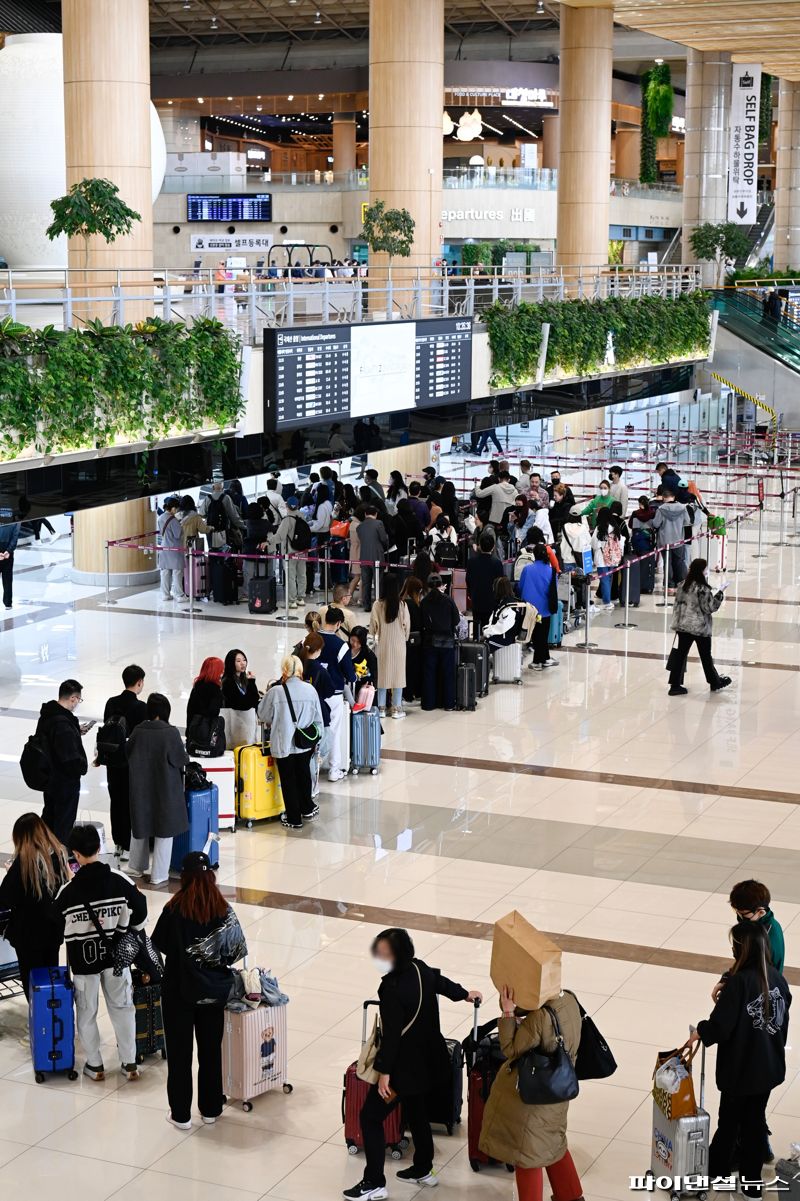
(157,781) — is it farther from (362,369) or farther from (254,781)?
(362,369)

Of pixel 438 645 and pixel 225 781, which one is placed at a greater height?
pixel 438 645

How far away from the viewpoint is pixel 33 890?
7328 mm

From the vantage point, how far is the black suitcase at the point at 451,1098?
21.9ft

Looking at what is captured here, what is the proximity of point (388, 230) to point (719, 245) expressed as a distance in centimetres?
1896

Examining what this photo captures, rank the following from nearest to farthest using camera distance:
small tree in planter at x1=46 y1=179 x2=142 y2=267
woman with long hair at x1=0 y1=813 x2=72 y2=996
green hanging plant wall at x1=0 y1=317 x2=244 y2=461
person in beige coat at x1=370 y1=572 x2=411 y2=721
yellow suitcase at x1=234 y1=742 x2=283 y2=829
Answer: woman with long hair at x1=0 y1=813 x2=72 y2=996 → yellow suitcase at x1=234 y1=742 x2=283 y2=829 → green hanging plant wall at x1=0 y1=317 x2=244 y2=461 → person in beige coat at x1=370 y1=572 x2=411 y2=721 → small tree in planter at x1=46 y1=179 x2=142 y2=267

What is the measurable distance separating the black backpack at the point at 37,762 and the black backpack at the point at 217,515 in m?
9.86

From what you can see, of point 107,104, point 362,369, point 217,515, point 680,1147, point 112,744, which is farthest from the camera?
→ point 217,515

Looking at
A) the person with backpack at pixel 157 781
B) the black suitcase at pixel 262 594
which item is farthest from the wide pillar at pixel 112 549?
the person with backpack at pixel 157 781

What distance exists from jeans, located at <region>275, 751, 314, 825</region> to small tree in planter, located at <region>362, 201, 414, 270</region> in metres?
13.4

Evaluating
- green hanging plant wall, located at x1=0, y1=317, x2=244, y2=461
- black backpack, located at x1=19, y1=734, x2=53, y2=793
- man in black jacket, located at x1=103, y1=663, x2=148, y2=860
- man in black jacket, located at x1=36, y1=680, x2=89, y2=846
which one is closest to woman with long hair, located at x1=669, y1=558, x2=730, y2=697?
green hanging plant wall, located at x1=0, y1=317, x2=244, y2=461

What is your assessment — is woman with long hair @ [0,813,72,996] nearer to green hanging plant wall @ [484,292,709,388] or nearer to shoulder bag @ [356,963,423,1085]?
shoulder bag @ [356,963,423,1085]

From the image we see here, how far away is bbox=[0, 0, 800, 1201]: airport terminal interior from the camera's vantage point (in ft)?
21.7

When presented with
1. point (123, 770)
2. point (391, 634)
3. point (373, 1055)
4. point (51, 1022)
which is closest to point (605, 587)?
point (391, 634)

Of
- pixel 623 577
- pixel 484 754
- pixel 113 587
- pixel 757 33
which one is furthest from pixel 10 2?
pixel 484 754
